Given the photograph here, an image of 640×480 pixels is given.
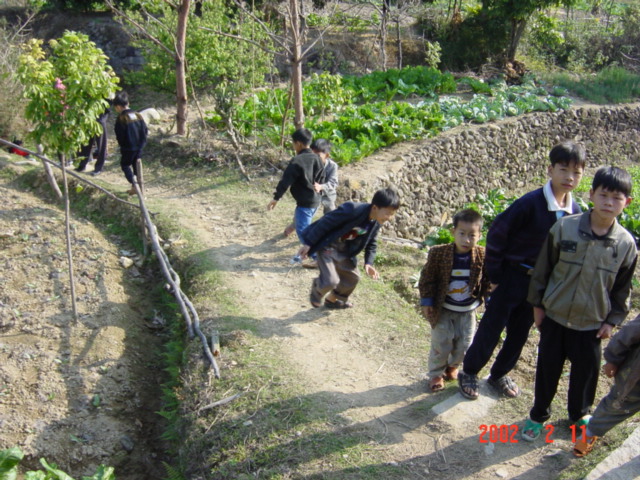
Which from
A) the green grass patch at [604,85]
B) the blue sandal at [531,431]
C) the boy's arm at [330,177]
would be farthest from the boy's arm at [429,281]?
the green grass patch at [604,85]

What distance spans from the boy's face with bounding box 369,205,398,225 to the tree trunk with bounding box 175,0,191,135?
662 centimetres

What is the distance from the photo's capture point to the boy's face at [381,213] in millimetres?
4762

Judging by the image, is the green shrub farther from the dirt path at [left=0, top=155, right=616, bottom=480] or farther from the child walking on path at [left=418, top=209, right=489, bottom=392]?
the child walking on path at [left=418, top=209, right=489, bottom=392]

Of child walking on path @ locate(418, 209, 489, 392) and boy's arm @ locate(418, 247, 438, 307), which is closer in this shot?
child walking on path @ locate(418, 209, 489, 392)

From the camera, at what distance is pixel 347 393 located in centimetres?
461

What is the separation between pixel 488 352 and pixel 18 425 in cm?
394

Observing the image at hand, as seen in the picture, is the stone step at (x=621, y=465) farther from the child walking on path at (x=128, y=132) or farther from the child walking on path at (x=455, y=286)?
the child walking on path at (x=128, y=132)

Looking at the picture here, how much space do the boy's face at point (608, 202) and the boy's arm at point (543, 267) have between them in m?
0.26

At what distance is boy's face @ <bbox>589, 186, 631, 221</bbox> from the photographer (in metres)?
3.34

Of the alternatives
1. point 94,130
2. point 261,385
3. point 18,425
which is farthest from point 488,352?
point 94,130

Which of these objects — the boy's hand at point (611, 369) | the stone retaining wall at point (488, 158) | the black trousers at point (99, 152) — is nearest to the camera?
the boy's hand at point (611, 369)

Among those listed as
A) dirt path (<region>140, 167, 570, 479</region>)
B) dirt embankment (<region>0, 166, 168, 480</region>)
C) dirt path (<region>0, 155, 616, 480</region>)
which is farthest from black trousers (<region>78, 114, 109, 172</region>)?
dirt path (<region>140, 167, 570, 479</region>)

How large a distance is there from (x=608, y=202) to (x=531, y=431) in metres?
1.59

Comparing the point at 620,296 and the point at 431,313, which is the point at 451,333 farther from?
the point at 620,296
